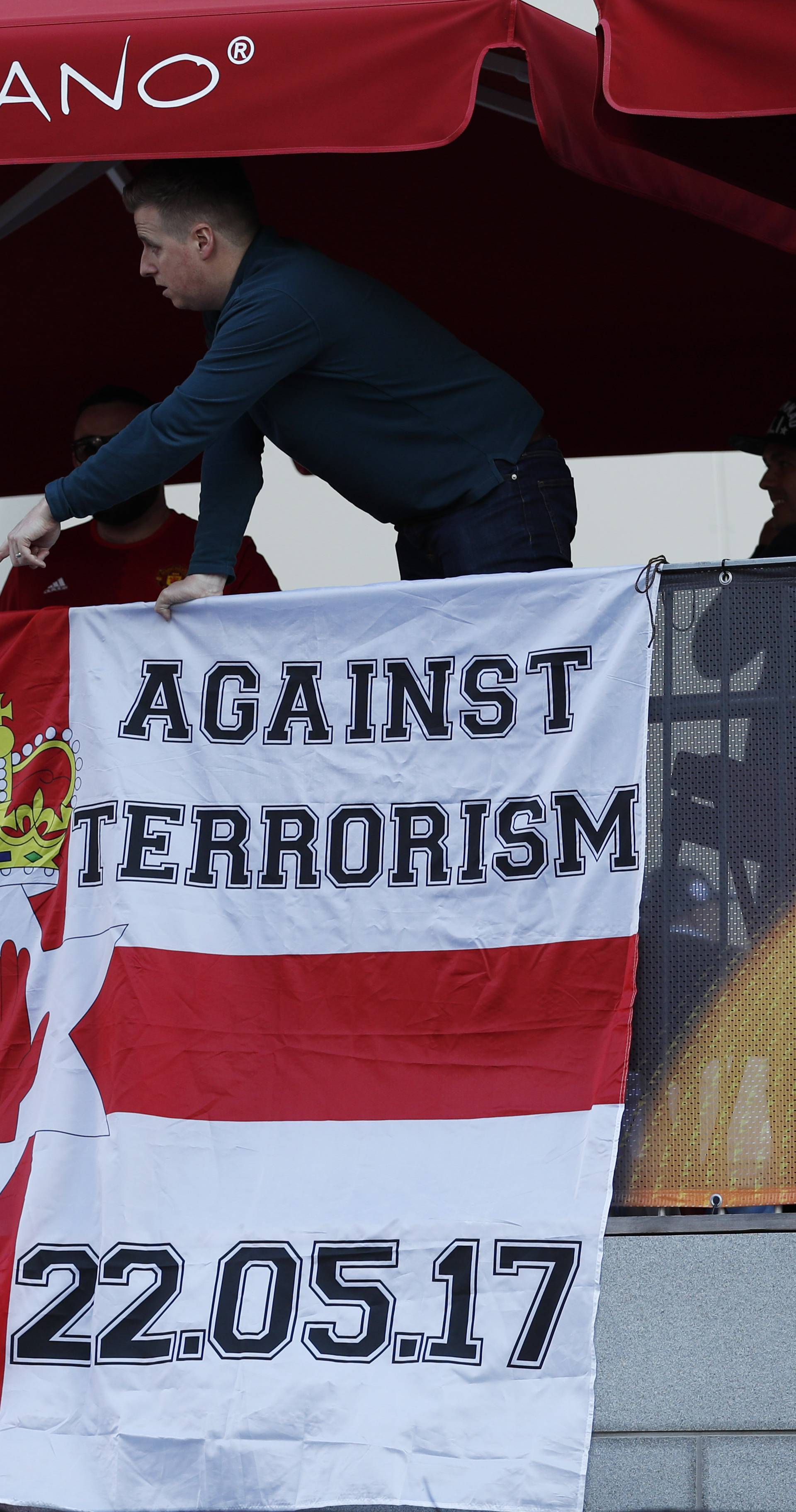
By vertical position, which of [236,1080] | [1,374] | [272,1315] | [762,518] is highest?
[762,518]

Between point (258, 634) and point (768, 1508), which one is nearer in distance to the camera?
point (768, 1508)

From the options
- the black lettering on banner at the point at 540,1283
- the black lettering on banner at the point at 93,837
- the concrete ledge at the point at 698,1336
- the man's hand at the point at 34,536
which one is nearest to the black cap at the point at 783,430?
the man's hand at the point at 34,536

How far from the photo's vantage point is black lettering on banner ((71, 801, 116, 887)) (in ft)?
11.1

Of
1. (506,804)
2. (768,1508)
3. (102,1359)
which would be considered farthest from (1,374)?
(768,1508)

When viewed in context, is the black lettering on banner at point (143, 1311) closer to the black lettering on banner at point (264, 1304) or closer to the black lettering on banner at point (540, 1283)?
the black lettering on banner at point (264, 1304)

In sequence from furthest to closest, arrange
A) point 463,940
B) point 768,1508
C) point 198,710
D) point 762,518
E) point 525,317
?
point 762,518 → point 525,317 → point 198,710 → point 463,940 → point 768,1508

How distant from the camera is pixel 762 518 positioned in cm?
734

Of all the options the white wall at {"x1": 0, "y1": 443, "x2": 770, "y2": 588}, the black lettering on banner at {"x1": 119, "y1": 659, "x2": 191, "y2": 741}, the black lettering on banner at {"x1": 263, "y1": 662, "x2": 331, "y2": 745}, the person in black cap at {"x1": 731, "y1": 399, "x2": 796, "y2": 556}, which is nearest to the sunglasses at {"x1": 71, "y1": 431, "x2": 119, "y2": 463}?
the black lettering on banner at {"x1": 119, "y1": 659, "x2": 191, "y2": 741}

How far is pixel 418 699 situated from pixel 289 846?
0.36 metres

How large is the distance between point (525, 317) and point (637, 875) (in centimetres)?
251

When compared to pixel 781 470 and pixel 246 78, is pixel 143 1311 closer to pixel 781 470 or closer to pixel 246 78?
pixel 246 78

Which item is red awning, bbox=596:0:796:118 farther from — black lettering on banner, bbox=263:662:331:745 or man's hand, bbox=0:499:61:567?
man's hand, bbox=0:499:61:567

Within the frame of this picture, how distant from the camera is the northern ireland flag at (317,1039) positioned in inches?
118

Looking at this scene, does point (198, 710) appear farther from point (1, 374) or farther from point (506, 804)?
point (1, 374)
